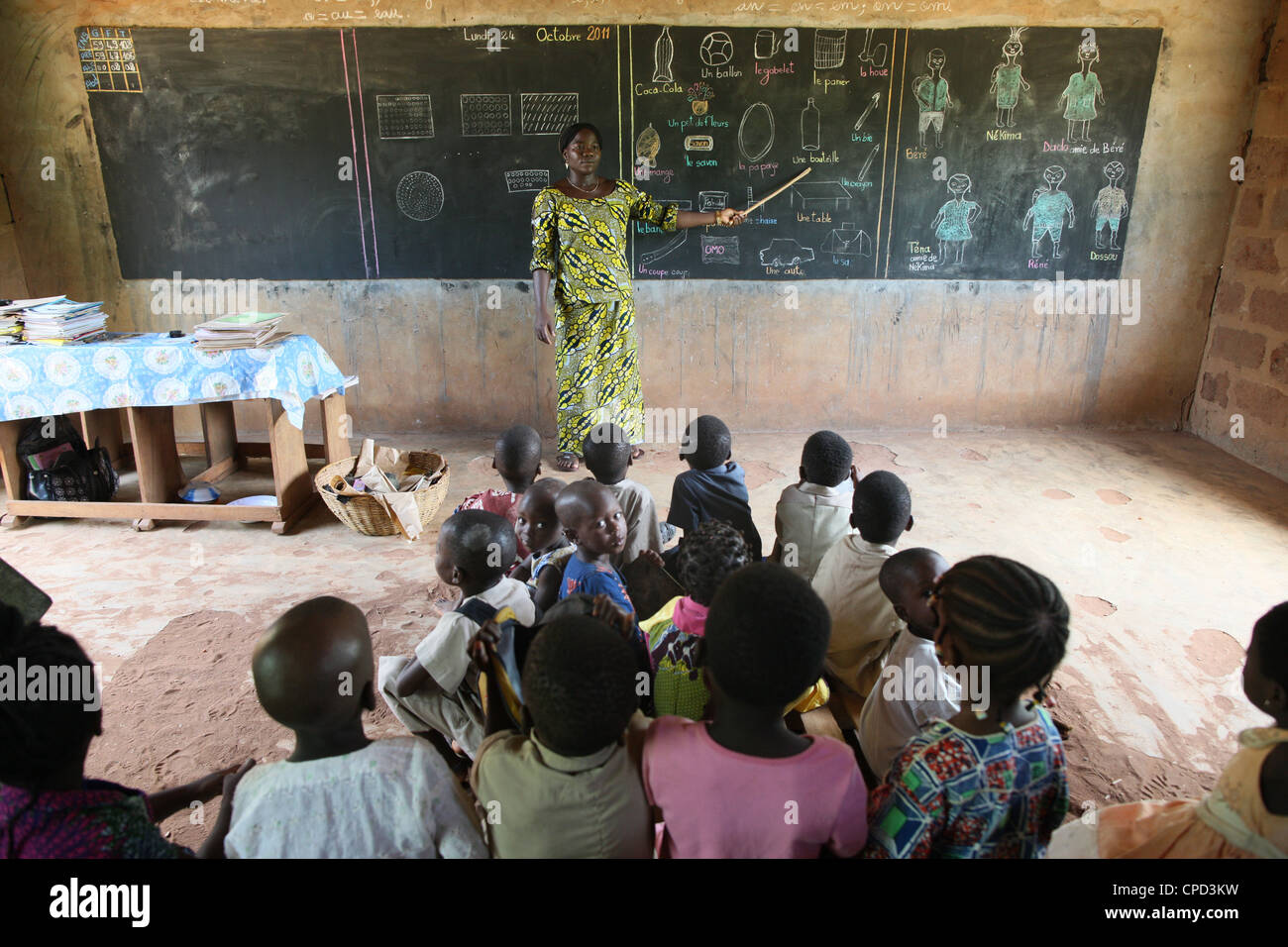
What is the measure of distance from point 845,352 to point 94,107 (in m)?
4.61

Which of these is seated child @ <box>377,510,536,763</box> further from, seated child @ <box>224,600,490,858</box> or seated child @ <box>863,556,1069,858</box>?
seated child @ <box>863,556,1069,858</box>

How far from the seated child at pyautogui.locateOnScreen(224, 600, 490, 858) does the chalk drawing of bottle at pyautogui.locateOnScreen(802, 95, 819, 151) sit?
14.5ft

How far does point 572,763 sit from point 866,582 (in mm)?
1081

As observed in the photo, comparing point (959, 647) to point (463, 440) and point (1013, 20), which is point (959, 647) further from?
point (1013, 20)

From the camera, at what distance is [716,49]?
4.75 meters

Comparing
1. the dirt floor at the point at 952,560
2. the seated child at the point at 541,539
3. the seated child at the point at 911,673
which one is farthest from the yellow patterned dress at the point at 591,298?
the seated child at the point at 911,673

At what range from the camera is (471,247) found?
5078 mm

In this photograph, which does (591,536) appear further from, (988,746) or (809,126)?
(809,126)

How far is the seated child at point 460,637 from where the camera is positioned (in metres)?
1.79

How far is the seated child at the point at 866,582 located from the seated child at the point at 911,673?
0.22m

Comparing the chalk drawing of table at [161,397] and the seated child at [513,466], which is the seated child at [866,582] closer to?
the seated child at [513,466]
